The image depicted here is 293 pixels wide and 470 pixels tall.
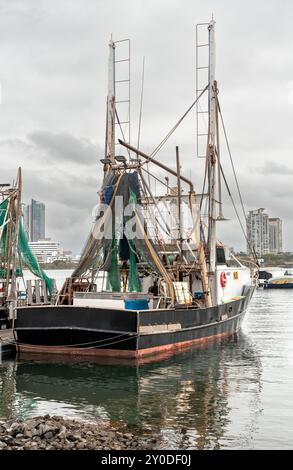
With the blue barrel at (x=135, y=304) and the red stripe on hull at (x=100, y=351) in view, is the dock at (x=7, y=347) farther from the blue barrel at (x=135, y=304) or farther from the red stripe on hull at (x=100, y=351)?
the blue barrel at (x=135, y=304)

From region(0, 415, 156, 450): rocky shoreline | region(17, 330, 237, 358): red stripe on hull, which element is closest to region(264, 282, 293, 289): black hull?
region(17, 330, 237, 358): red stripe on hull

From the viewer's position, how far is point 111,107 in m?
31.8

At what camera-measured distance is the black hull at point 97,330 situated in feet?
71.1

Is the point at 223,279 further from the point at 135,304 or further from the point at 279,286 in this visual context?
the point at 279,286

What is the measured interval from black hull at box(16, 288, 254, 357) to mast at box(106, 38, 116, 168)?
1062cm

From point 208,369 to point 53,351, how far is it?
6494 millimetres

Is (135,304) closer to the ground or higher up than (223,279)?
closer to the ground

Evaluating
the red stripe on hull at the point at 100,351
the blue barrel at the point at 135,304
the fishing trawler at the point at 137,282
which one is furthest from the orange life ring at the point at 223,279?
the blue barrel at the point at 135,304

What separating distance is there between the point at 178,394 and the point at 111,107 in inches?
767

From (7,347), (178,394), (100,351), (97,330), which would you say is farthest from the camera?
(7,347)

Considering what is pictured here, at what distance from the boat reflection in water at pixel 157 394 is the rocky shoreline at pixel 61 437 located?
38.5 inches

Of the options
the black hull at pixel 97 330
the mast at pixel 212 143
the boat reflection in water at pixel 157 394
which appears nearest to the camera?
the boat reflection in water at pixel 157 394

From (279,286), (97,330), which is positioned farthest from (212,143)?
(279,286)

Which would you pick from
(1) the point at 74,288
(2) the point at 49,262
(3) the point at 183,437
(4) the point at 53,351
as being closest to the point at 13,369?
(4) the point at 53,351
